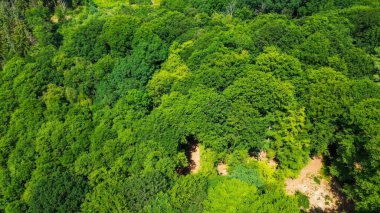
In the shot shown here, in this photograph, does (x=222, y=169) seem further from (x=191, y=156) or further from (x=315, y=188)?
(x=315, y=188)

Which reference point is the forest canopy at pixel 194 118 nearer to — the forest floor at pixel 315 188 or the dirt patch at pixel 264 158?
the dirt patch at pixel 264 158

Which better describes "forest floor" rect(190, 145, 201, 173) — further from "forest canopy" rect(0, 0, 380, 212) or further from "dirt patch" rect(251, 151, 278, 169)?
"dirt patch" rect(251, 151, 278, 169)

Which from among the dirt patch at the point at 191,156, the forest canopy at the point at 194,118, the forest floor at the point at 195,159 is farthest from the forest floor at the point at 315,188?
the dirt patch at the point at 191,156

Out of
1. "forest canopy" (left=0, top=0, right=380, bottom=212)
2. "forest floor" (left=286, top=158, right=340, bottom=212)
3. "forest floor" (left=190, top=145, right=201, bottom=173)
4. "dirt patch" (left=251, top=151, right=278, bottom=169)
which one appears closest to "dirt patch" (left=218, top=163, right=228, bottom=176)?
"forest floor" (left=190, top=145, right=201, bottom=173)

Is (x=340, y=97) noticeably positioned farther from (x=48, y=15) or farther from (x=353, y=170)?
(x=48, y=15)

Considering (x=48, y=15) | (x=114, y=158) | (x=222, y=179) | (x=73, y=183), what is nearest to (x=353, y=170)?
(x=222, y=179)
